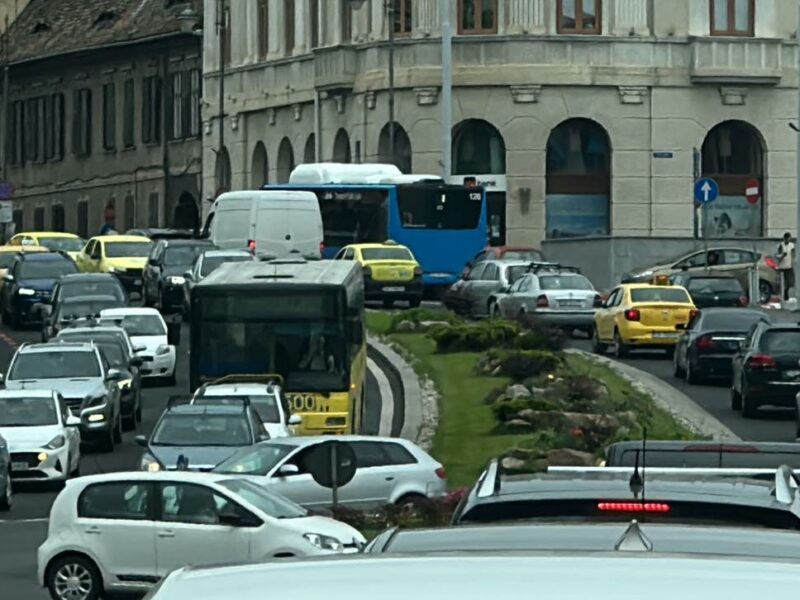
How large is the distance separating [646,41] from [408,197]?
60.8 ft

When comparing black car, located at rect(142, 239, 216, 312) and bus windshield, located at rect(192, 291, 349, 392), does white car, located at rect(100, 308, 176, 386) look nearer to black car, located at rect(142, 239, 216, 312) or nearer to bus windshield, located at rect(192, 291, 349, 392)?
black car, located at rect(142, 239, 216, 312)

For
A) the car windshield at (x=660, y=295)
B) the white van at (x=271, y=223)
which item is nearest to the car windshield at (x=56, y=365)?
the car windshield at (x=660, y=295)

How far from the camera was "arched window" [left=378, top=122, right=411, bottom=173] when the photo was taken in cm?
8131

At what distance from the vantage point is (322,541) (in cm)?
2238

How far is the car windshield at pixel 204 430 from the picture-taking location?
1229 inches

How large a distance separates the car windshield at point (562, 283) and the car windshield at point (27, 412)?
20071mm

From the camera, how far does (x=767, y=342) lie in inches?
1534

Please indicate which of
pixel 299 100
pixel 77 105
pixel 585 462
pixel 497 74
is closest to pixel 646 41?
pixel 497 74

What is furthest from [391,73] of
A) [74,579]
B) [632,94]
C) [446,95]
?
[74,579]

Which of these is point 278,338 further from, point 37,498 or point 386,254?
point 386,254

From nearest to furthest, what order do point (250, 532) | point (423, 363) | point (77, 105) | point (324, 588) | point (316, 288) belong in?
point (324, 588)
point (250, 532)
point (316, 288)
point (423, 363)
point (77, 105)

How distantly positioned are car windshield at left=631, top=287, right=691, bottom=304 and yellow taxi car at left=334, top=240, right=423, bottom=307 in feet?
39.7

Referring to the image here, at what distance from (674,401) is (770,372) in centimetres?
184

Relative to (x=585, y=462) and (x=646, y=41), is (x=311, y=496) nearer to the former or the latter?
(x=585, y=462)
